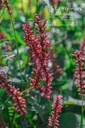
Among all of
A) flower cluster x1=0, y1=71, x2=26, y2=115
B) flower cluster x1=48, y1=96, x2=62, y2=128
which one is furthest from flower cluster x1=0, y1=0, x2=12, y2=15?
flower cluster x1=48, y1=96, x2=62, y2=128

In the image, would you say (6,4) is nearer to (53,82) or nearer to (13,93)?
(13,93)

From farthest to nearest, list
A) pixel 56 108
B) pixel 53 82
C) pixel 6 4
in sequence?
pixel 53 82, pixel 6 4, pixel 56 108

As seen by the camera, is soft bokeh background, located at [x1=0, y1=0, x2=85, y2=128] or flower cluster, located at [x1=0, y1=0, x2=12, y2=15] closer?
flower cluster, located at [x1=0, y1=0, x2=12, y2=15]

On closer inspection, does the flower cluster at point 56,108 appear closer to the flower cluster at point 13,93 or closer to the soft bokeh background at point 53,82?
the flower cluster at point 13,93

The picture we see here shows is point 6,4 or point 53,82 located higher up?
point 6,4

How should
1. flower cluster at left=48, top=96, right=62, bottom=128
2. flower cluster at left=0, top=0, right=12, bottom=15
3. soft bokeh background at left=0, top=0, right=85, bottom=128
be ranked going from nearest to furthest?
flower cluster at left=48, top=96, right=62, bottom=128 < flower cluster at left=0, top=0, right=12, bottom=15 < soft bokeh background at left=0, top=0, right=85, bottom=128

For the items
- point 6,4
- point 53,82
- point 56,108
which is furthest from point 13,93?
point 53,82

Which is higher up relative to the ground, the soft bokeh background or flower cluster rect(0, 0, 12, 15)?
flower cluster rect(0, 0, 12, 15)

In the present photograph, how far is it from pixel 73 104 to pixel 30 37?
0.99 m

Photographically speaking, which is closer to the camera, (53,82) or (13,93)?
(13,93)

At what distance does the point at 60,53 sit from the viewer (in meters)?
2.81

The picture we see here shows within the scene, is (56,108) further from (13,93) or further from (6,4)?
(6,4)

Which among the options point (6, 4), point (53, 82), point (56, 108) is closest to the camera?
point (56, 108)

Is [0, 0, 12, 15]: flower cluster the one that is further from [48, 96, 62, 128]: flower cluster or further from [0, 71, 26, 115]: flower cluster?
[48, 96, 62, 128]: flower cluster
